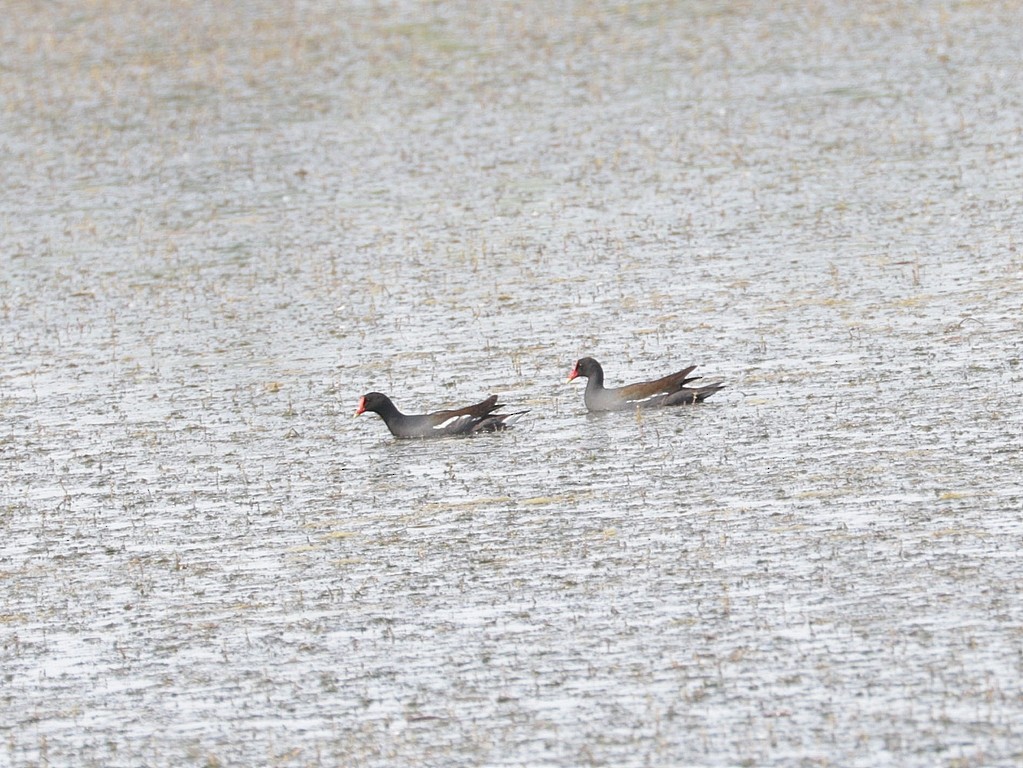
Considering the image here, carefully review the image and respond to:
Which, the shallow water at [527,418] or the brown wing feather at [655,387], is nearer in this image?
the shallow water at [527,418]

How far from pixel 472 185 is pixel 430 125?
5074 millimetres

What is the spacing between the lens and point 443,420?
16.0 meters

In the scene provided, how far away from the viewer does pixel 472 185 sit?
2784 centimetres

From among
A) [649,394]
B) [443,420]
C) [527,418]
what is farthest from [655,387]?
[443,420]

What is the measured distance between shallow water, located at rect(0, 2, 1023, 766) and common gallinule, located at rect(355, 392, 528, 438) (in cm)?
17

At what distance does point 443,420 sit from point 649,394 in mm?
1797

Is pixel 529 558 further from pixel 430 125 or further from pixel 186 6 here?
pixel 186 6

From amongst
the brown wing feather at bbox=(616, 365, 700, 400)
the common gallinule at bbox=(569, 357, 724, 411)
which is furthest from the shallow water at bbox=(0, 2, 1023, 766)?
the brown wing feather at bbox=(616, 365, 700, 400)

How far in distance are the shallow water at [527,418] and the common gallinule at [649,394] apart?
16 cm

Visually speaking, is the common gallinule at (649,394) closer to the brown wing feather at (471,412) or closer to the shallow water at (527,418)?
the shallow water at (527,418)

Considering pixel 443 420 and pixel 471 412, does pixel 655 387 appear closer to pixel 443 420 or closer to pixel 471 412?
pixel 471 412

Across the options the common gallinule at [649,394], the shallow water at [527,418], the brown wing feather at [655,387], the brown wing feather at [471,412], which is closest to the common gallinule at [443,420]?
the brown wing feather at [471,412]

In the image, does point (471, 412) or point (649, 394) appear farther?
point (649, 394)

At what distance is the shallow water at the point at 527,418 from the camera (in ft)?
32.6
